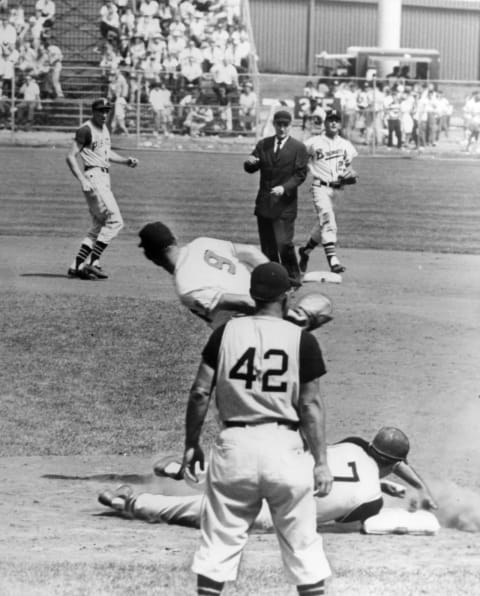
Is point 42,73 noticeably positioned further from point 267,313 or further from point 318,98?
point 267,313

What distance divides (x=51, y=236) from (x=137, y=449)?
11.3m

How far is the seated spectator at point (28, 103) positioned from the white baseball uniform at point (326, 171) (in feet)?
64.2

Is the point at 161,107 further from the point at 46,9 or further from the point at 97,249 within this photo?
the point at 97,249

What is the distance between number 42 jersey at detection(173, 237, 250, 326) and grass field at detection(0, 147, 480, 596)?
1.33m

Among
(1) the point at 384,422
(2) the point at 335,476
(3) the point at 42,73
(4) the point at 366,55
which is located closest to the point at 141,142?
(3) the point at 42,73

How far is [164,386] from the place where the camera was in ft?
36.9

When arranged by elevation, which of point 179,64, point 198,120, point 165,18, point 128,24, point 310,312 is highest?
point 165,18

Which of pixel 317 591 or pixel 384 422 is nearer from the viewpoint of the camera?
pixel 317 591

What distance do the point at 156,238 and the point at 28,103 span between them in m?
27.2

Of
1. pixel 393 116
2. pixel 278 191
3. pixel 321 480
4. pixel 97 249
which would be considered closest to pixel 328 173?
pixel 278 191

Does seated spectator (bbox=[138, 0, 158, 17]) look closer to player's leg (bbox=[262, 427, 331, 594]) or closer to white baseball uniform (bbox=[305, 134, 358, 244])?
white baseball uniform (bbox=[305, 134, 358, 244])

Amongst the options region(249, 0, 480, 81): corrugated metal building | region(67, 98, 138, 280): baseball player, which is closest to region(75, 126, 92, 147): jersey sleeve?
region(67, 98, 138, 280): baseball player

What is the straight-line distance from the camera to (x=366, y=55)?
143 ft

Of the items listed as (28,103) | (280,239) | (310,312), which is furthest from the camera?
(28,103)
